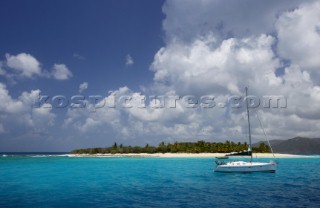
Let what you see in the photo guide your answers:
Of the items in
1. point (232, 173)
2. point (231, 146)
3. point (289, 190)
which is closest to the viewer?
point (289, 190)

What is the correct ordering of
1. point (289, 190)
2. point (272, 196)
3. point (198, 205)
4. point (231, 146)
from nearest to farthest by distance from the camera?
point (198, 205), point (272, 196), point (289, 190), point (231, 146)

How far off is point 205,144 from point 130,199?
16387cm

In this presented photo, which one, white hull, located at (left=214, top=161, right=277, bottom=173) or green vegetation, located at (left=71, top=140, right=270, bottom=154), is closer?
white hull, located at (left=214, top=161, right=277, bottom=173)

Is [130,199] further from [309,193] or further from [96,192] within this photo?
[309,193]

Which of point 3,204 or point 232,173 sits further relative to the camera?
point 232,173

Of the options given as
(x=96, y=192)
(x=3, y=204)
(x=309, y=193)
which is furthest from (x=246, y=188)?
(x=3, y=204)

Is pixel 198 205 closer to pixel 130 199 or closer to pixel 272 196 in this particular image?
pixel 130 199

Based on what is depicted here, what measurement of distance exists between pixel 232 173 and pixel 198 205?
30851 mm

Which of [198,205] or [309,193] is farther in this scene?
[309,193]

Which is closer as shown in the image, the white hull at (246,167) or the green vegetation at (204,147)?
the white hull at (246,167)

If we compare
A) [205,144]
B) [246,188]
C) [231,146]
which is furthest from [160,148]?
[246,188]

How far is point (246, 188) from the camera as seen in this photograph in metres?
37.5

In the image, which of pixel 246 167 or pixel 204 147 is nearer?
pixel 246 167

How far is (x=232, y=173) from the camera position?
56.0 m
